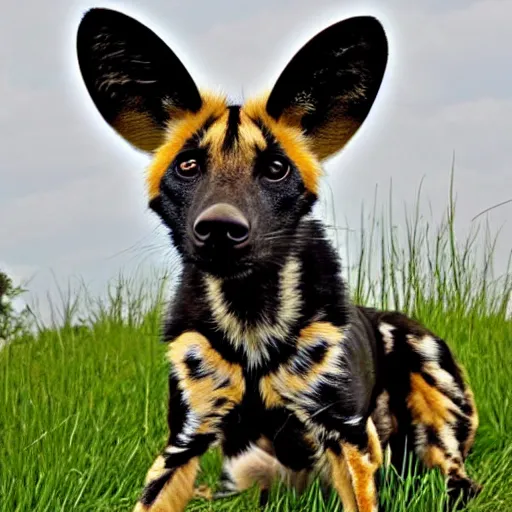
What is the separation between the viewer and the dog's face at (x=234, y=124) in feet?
10.5

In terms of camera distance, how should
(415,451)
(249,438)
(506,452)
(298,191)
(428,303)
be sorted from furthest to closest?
(428,303) < (506,452) < (415,451) < (249,438) < (298,191)

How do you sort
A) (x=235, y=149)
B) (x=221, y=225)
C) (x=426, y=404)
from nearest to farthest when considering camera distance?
(x=221, y=225) < (x=235, y=149) < (x=426, y=404)

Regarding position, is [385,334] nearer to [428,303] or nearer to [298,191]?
[298,191]

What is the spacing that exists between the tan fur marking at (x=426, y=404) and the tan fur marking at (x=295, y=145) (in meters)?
1.18

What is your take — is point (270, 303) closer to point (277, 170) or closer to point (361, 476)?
point (277, 170)

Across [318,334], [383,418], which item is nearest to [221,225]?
[318,334]

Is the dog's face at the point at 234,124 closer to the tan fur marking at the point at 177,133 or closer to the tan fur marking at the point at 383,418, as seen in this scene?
the tan fur marking at the point at 177,133

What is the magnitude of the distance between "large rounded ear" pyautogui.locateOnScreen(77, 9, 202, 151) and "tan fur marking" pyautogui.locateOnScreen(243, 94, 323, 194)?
218 millimetres

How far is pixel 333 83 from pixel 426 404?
4.80 ft

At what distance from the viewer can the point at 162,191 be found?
3350mm

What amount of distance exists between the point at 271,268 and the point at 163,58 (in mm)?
791

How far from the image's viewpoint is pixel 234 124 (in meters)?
3.32

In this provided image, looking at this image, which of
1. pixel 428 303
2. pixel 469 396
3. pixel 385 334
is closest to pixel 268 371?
pixel 385 334

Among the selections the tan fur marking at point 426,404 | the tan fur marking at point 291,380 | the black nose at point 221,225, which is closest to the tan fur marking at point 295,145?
the black nose at point 221,225
